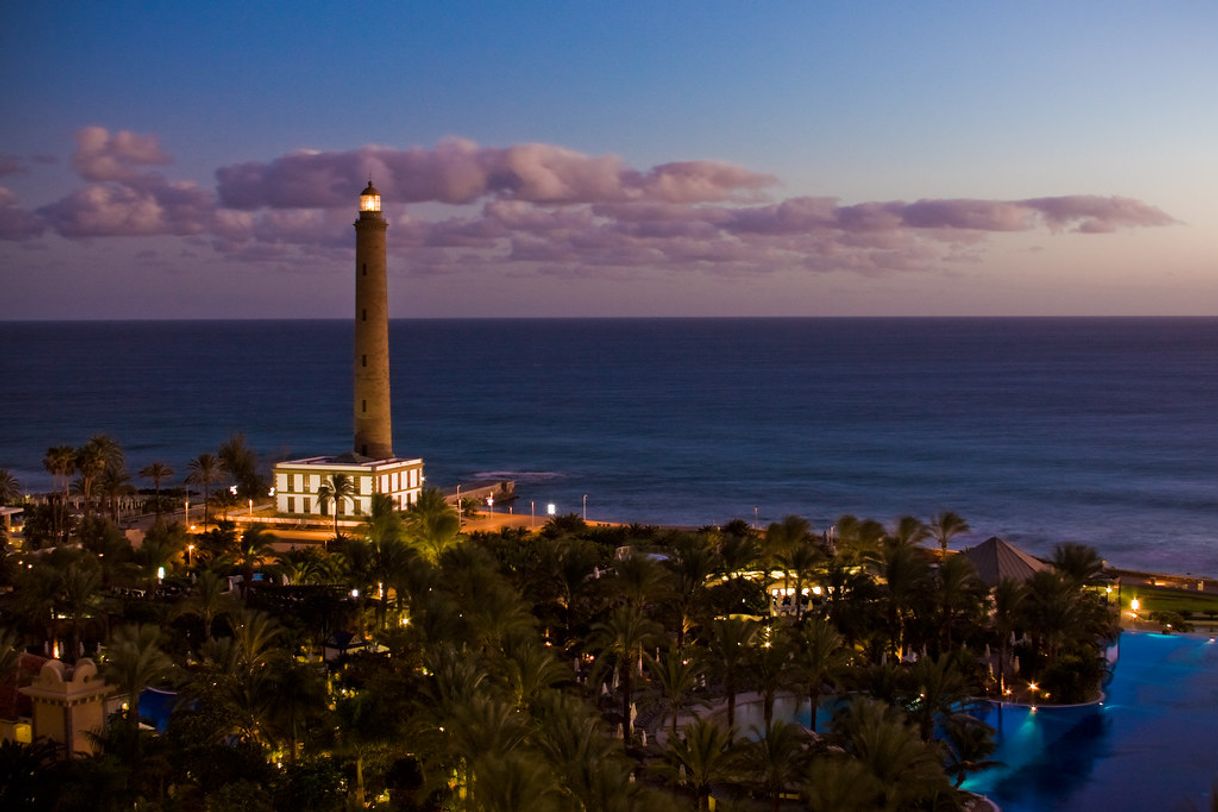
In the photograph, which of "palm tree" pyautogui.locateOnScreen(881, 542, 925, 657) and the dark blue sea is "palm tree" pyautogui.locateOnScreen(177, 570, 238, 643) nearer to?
"palm tree" pyautogui.locateOnScreen(881, 542, 925, 657)

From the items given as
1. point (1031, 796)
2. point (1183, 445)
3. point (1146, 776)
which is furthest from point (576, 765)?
point (1183, 445)

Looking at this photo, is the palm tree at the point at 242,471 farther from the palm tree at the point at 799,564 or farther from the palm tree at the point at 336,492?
the palm tree at the point at 799,564

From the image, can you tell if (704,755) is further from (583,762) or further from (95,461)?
(95,461)

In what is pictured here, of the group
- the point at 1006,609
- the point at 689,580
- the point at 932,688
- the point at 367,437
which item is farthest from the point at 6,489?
the point at 932,688

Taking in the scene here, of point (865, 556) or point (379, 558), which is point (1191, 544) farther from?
point (379, 558)

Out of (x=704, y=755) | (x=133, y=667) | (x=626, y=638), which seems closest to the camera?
(x=704, y=755)

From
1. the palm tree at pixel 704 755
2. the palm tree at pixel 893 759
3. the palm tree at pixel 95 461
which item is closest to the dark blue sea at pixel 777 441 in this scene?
the palm tree at pixel 95 461

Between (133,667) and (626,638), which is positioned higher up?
(133,667)
